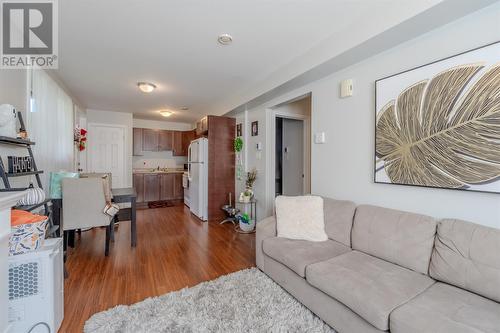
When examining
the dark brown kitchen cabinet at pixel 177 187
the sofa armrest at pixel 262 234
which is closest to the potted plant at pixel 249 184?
the sofa armrest at pixel 262 234

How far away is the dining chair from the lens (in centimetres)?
245

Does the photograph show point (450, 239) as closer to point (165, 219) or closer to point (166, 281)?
point (166, 281)

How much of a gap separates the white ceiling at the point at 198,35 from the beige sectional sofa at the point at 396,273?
1.51 metres

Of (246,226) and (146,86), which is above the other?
(146,86)

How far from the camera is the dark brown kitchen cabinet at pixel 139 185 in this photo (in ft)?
18.9

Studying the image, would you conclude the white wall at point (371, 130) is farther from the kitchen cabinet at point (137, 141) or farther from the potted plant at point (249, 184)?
the kitchen cabinet at point (137, 141)

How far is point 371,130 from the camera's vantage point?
6.88 feet

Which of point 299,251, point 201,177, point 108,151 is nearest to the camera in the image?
point 299,251

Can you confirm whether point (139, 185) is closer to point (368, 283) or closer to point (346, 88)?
point (346, 88)

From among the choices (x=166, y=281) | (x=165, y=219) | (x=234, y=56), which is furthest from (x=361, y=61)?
(x=165, y=219)

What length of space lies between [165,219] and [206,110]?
265 cm

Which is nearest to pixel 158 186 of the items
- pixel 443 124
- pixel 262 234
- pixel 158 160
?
pixel 158 160

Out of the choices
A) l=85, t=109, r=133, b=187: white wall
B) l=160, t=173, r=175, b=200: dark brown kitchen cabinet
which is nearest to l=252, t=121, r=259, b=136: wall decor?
l=160, t=173, r=175, b=200: dark brown kitchen cabinet

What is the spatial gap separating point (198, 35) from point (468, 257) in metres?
2.71
